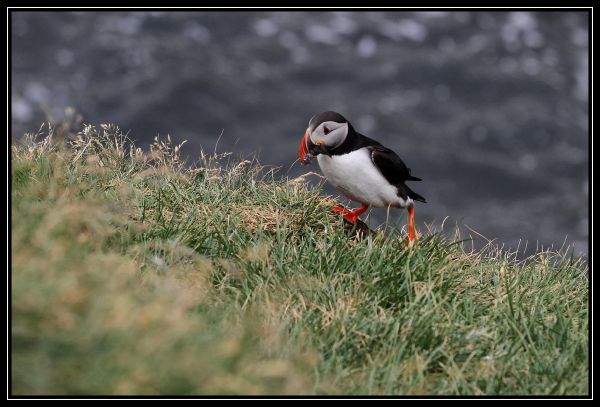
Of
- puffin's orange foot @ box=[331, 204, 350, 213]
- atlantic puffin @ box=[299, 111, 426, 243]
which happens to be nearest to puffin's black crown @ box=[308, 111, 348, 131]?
atlantic puffin @ box=[299, 111, 426, 243]

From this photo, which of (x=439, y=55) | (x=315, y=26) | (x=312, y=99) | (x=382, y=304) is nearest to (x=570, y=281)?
(x=382, y=304)

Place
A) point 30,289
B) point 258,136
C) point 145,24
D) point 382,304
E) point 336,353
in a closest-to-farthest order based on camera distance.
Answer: point 30,289 → point 336,353 → point 382,304 → point 258,136 → point 145,24

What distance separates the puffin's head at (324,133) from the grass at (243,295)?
1.33 ft

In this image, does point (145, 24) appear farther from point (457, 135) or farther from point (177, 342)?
point (177, 342)

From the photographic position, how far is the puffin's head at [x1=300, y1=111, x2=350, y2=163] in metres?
6.39

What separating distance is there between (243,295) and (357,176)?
5.41ft

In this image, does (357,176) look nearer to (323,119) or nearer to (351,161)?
(351,161)

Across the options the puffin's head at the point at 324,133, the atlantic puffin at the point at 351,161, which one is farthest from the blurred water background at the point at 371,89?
the puffin's head at the point at 324,133

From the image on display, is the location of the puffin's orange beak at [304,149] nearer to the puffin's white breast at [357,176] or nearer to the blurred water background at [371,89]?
the puffin's white breast at [357,176]

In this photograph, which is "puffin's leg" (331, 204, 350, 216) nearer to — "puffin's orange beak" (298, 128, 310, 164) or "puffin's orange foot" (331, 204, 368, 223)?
"puffin's orange foot" (331, 204, 368, 223)

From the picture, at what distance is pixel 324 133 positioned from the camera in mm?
6398

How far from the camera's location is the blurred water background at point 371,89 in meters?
18.2
